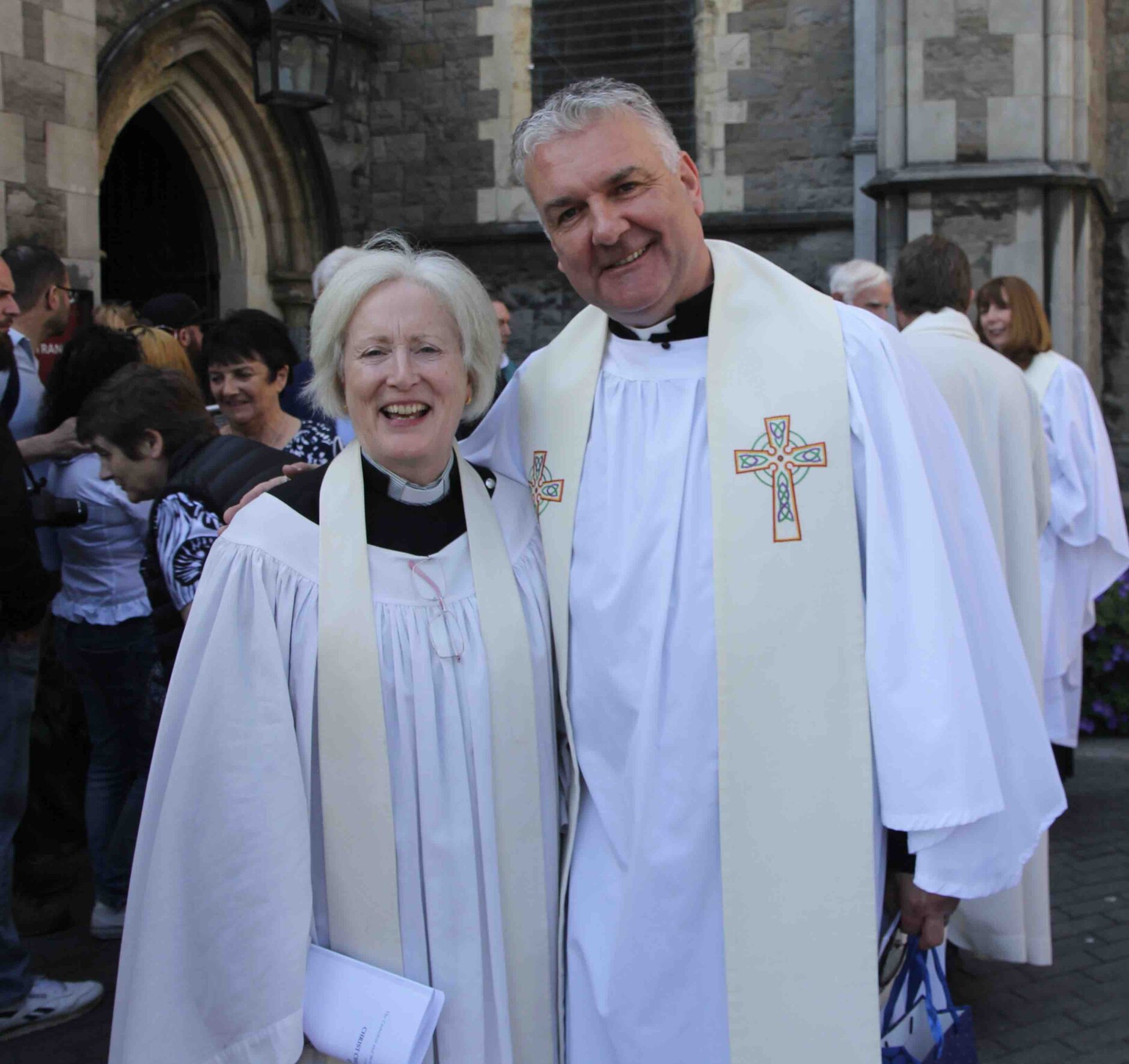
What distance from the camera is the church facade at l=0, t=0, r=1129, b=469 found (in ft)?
25.6

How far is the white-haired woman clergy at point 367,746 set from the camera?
1.98m

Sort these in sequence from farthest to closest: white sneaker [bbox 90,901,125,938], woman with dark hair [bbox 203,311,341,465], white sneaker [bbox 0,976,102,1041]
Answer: white sneaker [bbox 90,901,125,938] < woman with dark hair [bbox 203,311,341,465] < white sneaker [bbox 0,976,102,1041]

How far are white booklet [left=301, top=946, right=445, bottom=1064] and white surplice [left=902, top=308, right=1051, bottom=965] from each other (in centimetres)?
202

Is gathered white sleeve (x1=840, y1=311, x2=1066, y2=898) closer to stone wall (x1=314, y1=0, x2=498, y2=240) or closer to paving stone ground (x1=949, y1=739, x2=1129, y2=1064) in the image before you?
paving stone ground (x1=949, y1=739, x2=1129, y2=1064)

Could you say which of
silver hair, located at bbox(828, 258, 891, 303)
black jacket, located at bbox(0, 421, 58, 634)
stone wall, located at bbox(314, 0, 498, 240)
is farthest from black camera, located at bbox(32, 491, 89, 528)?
stone wall, located at bbox(314, 0, 498, 240)

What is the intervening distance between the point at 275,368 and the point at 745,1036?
236 cm

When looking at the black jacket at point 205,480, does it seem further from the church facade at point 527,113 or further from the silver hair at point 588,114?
the church facade at point 527,113

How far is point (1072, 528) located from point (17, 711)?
12.3 ft

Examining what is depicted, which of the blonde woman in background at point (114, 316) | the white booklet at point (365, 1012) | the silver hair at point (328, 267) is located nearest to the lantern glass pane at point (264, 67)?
the blonde woman in background at point (114, 316)

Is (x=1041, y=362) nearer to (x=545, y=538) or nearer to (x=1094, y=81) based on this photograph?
(x=545, y=538)

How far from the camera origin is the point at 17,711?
353 centimetres

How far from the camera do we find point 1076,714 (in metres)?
5.15

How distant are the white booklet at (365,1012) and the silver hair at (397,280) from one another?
0.90m

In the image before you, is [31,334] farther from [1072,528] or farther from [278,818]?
[1072,528]
